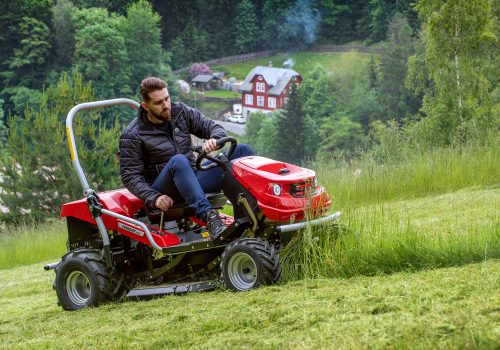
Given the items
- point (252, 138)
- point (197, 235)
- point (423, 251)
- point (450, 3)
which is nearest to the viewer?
point (423, 251)

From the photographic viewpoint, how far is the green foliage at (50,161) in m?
28.1

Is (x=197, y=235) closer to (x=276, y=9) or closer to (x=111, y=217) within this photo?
(x=111, y=217)

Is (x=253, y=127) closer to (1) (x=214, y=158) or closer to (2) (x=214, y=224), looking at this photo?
(1) (x=214, y=158)

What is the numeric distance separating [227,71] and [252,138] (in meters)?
19.1

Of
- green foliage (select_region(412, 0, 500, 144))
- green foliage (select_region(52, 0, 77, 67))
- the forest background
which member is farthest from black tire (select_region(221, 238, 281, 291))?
green foliage (select_region(52, 0, 77, 67))

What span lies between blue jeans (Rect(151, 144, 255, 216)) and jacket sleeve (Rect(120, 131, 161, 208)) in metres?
0.12

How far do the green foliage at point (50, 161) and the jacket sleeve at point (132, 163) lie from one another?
68.6 feet

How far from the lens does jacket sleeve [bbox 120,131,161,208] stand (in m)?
6.60

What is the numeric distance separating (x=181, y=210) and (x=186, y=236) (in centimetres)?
19

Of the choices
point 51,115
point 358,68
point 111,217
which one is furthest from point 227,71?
point 111,217

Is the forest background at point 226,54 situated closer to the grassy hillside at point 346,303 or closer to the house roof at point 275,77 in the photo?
the house roof at point 275,77

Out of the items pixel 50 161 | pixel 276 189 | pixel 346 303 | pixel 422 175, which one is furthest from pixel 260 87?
pixel 346 303

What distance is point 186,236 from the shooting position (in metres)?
6.69

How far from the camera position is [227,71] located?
9912 cm
